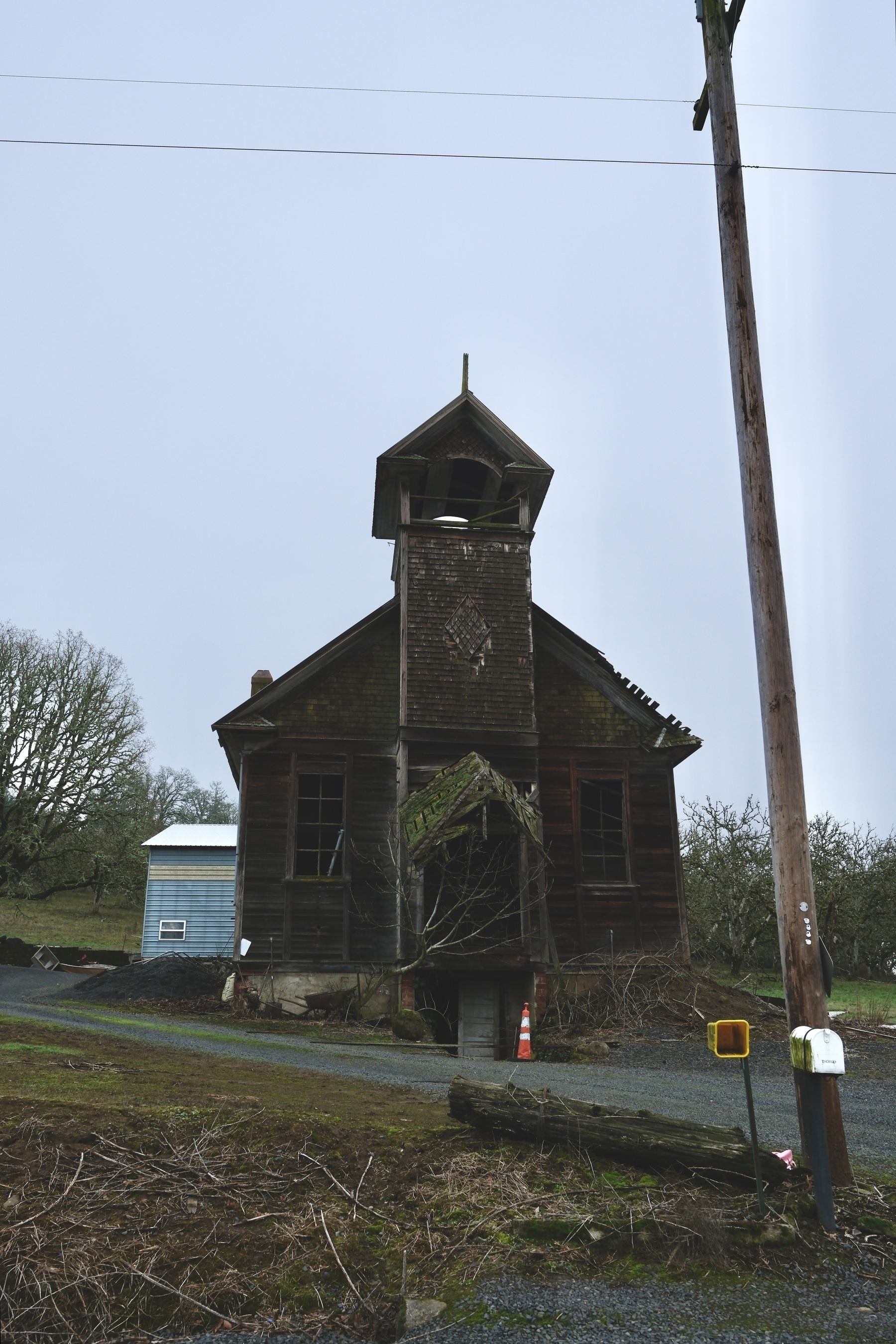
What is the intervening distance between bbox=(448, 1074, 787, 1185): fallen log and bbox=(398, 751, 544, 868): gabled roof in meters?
8.95

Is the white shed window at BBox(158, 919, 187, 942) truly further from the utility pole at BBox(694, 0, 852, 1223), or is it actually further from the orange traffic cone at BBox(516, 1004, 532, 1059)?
the utility pole at BBox(694, 0, 852, 1223)

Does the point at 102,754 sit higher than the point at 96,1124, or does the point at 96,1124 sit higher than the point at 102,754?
the point at 102,754

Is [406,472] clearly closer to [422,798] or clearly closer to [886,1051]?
[422,798]

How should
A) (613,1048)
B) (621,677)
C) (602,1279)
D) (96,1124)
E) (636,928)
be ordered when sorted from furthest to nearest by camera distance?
(621,677) → (636,928) → (613,1048) → (96,1124) → (602,1279)

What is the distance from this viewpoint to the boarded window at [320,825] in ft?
57.4

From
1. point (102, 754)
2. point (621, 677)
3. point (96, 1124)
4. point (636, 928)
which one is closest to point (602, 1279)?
point (96, 1124)

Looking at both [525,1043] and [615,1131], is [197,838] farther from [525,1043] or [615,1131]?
[615,1131]

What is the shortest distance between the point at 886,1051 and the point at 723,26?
13.1 meters

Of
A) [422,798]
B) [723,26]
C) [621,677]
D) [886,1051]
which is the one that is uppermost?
[723,26]

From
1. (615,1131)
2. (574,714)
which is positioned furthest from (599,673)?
(615,1131)

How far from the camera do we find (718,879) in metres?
34.8

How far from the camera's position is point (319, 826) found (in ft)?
57.7

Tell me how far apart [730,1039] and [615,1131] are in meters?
1.09

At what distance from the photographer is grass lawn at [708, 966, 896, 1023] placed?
1977cm
